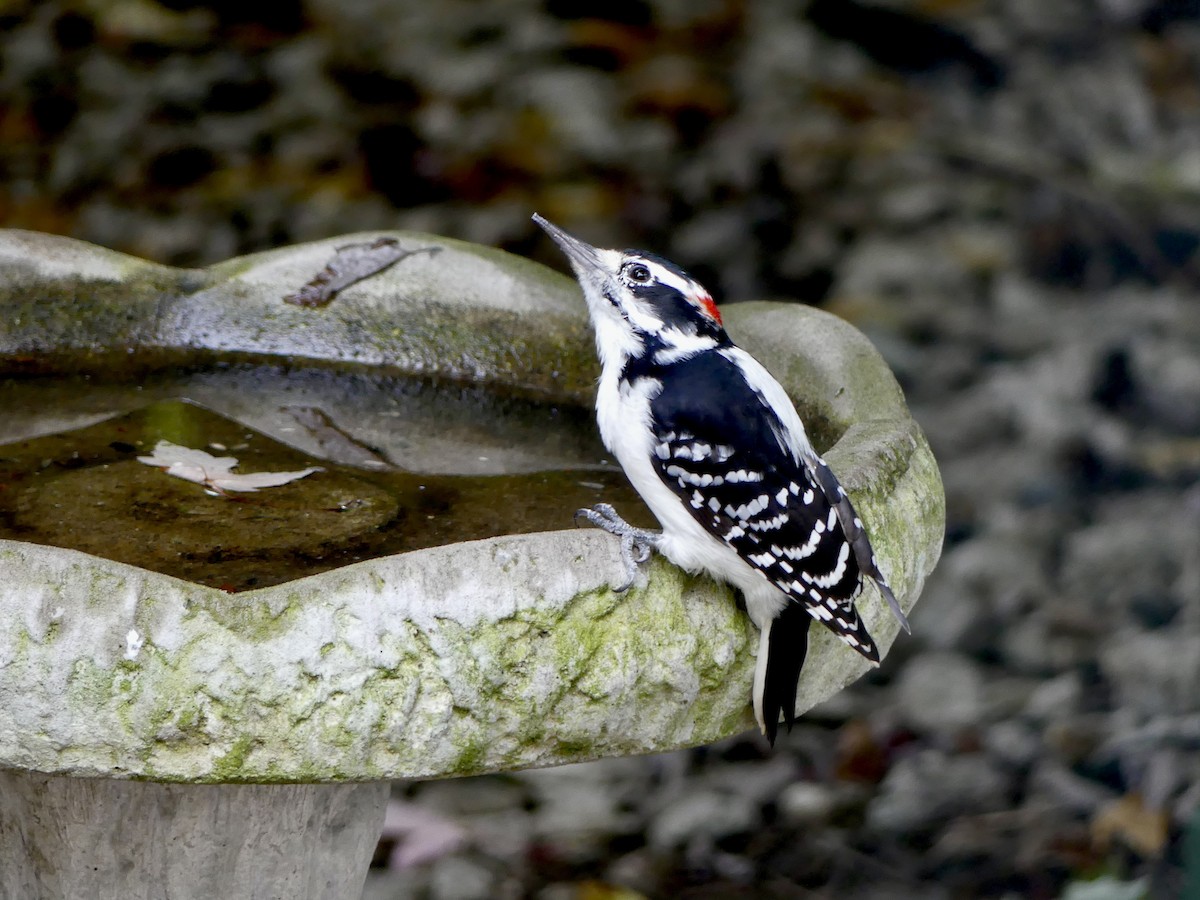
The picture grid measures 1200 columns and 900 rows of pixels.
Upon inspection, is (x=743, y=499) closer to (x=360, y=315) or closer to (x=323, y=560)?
(x=323, y=560)

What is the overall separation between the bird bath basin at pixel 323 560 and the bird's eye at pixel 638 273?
38cm

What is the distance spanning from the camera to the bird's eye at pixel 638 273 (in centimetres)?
236

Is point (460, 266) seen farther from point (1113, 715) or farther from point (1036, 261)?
point (1036, 261)

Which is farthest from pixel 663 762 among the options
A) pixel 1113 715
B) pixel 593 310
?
pixel 593 310

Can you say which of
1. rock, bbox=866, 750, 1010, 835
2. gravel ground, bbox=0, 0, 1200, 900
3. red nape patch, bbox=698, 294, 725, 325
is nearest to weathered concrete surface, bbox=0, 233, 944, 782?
red nape patch, bbox=698, 294, 725, 325

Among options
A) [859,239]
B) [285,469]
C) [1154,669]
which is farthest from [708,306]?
[859,239]

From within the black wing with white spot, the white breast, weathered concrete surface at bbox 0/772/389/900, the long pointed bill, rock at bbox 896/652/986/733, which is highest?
the long pointed bill

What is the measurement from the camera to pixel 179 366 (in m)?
2.89

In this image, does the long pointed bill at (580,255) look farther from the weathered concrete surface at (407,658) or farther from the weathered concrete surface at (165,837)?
the weathered concrete surface at (165,837)

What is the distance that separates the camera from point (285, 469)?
2541mm

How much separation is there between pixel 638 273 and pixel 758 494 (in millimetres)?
492

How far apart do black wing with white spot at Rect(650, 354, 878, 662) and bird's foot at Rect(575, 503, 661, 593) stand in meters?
0.10

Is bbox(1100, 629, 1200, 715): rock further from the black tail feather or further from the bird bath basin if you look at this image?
the black tail feather

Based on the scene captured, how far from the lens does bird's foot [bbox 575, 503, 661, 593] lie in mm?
1824
